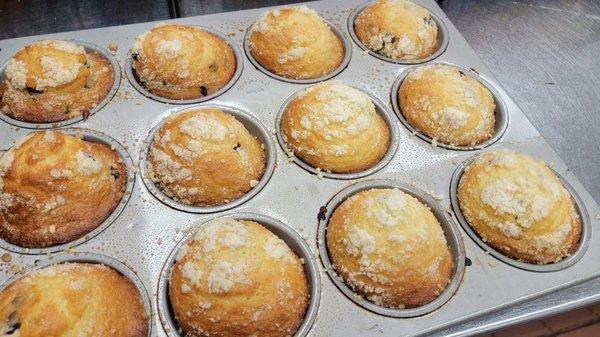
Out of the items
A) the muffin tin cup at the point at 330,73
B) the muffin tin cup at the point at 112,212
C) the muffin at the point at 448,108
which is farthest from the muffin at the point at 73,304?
the muffin at the point at 448,108

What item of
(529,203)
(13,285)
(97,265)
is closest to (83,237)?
(97,265)

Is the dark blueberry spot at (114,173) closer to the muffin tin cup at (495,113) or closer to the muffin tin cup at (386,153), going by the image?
the muffin tin cup at (386,153)

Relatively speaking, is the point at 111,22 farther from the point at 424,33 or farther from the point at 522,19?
the point at 522,19

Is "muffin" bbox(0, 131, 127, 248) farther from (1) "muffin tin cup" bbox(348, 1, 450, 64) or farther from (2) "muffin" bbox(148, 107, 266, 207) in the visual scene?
(1) "muffin tin cup" bbox(348, 1, 450, 64)

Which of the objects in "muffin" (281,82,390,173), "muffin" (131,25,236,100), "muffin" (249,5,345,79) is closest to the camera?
"muffin" (281,82,390,173)

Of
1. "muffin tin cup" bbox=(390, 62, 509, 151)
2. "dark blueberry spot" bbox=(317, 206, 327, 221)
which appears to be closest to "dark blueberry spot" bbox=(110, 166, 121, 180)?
"dark blueberry spot" bbox=(317, 206, 327, 221)

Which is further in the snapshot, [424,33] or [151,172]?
[424,33]
